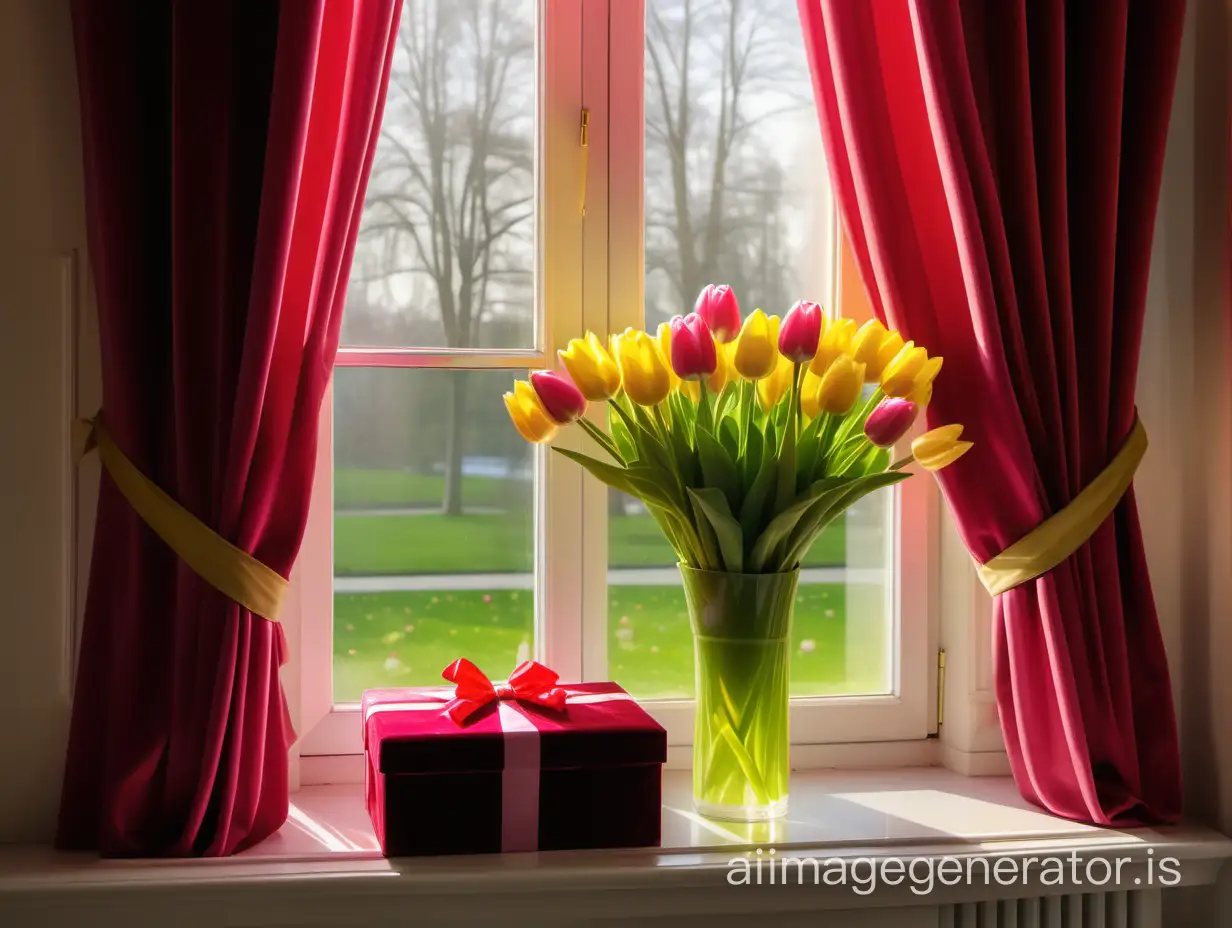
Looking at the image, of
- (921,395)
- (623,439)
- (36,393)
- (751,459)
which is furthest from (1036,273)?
(36,393)

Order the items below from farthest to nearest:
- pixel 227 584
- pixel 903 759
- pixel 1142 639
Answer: pixel 903 759 → pixel 1142 639 → pixel 227 584

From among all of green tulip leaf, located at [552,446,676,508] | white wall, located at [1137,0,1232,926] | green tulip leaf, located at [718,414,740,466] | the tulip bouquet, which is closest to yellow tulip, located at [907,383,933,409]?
the tulip bouquet

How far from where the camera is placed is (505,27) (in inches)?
65.8

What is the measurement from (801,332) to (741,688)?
449 mm

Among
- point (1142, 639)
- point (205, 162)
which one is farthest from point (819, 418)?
point (205, 162)

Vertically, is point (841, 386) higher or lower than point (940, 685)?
higher

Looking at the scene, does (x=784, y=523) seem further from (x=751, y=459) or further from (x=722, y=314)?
(x=722, y=314)

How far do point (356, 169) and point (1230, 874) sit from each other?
146cm

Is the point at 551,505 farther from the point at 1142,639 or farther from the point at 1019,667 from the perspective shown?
the point at 1142,639

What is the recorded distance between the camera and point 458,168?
65.8 inches

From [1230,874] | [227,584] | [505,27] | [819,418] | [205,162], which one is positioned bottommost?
[1230,874]

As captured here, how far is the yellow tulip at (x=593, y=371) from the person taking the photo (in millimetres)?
1415

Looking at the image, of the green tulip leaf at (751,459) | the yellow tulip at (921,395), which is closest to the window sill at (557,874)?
the green tulip leaf at (751,459)

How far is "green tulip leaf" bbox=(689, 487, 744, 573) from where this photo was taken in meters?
1.40
